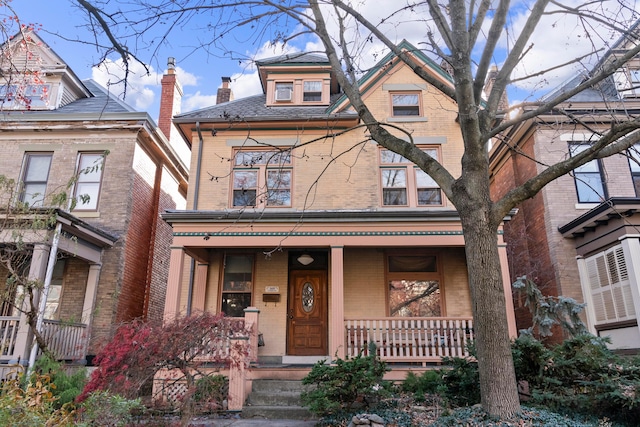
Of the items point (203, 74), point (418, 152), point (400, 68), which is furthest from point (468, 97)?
point (400, 68)

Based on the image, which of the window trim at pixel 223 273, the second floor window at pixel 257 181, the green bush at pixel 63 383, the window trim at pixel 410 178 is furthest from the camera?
the second floor window at pixel 257 181

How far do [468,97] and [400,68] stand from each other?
8232 mm

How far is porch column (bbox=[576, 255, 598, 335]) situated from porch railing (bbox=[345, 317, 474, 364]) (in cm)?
323

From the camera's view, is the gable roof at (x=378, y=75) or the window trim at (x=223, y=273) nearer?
the window trim at (x=223, y=273)

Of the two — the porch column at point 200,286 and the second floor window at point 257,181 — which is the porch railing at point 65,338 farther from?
the second floor window at point 257,181

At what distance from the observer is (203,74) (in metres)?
5.74

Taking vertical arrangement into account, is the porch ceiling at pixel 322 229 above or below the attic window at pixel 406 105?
below

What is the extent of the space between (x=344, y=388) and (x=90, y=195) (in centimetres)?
960

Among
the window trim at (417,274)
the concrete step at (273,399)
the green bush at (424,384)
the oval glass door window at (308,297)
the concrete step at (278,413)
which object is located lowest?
the concrete step at (278,413)

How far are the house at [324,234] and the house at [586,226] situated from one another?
2.24 metres

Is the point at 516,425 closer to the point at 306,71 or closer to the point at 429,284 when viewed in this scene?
the point at 429,284

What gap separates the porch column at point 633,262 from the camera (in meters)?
9.51

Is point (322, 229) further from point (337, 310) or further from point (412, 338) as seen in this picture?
point (412, 338)

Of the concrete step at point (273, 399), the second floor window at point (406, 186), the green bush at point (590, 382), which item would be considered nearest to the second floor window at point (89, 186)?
the concrete step at point (273, 399)
